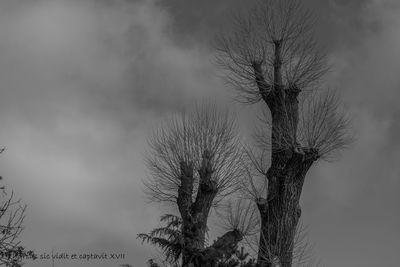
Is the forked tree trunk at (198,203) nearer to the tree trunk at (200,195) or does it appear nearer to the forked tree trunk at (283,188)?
the tree trunk at (200,195)

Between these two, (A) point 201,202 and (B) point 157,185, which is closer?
(A) point 201,202

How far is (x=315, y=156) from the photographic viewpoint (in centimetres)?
1945

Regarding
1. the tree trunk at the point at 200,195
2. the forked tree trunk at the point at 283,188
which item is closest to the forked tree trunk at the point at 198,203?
the tree trunk at the point at 200,195

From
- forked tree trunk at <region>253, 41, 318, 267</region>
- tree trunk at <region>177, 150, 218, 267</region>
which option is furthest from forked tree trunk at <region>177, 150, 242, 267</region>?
forked tree trunk at <region>253, 41, 318, 267</region>

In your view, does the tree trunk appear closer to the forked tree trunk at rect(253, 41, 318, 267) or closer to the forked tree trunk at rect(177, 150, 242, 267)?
the forked tree trunk at rect(177, 150, 242, 267)

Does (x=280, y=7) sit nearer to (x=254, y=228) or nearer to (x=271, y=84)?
(x=271, y=84)

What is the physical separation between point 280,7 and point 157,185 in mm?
8725

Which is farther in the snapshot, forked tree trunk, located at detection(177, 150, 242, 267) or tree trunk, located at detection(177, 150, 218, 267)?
tree trunk, located at detection(177, 150, 218, 267)

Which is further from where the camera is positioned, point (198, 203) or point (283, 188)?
point (198, 203)

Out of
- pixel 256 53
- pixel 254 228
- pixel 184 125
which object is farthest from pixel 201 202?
pixel 256 53

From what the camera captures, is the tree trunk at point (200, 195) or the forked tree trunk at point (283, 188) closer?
the forked tree trunk at point (283, 188)

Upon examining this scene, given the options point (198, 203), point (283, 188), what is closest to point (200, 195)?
point (198, 203)

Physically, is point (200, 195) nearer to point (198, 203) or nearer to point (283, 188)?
point (198, 203)

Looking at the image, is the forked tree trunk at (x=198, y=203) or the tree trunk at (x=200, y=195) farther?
the tree trunk at (x=200, y=195)
